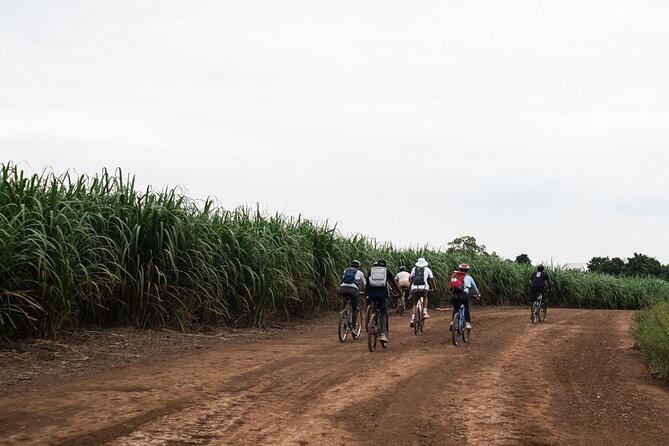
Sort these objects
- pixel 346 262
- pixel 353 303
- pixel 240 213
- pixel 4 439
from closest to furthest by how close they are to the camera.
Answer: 1. pixel 4 439
2. pixel 353 303
3. pixel 240 213
4. pixel 346 262

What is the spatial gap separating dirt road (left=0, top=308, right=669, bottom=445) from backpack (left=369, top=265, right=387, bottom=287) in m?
1.37

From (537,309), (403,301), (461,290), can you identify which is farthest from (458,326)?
(403,301)

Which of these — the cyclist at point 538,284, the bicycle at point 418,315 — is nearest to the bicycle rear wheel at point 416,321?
the bicycle at point 418,315

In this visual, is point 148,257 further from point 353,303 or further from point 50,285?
point 353,303

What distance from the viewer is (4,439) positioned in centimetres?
618

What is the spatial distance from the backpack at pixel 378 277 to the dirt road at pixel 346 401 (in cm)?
137

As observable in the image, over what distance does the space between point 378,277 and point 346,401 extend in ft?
20.7

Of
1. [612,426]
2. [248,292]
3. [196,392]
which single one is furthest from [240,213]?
[612,426]

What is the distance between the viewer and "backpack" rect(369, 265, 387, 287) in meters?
14.5

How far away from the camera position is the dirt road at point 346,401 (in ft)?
22.0

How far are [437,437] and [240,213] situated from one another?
12357mm

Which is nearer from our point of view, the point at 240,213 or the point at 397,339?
the point at 397,339

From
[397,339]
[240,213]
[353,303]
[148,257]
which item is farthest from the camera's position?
[240,213]

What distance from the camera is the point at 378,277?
47.7 feet
